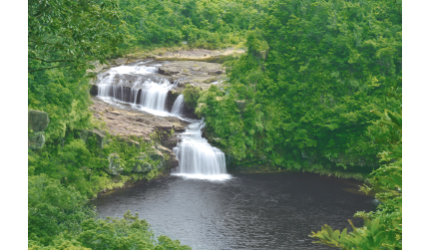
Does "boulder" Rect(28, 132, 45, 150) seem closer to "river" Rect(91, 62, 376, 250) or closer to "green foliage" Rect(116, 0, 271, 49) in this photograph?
"river" Rect(91, 62, 376, 250)

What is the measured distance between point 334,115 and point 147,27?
65.4 ft

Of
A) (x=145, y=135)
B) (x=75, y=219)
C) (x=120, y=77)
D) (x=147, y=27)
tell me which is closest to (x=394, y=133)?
(x=75, y=219)

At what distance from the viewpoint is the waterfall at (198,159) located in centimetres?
3066

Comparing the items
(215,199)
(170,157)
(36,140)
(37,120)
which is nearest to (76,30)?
(37,120)

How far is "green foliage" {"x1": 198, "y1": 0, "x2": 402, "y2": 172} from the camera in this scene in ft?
105

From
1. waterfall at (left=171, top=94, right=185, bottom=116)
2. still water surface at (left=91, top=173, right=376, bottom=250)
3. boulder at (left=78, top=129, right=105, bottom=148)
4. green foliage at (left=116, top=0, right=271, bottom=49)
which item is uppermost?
green foliage at (left=116, top=0, right=271, bottom=49)

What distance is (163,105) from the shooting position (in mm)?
34281

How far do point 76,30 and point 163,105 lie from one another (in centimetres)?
2309

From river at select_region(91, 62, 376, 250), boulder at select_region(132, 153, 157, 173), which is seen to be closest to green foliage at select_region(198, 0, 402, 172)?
river at select_region(91, 62, 376, 250)

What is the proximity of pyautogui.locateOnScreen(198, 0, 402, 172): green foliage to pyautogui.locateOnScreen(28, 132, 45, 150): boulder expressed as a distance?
12.8m

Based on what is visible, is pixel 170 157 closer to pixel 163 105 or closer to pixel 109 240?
pixel 163 105

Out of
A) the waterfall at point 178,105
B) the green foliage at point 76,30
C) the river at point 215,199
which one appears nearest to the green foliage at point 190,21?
the river at point 215,199

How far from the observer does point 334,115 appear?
32938mm

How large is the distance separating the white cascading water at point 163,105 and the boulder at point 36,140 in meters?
10.3
